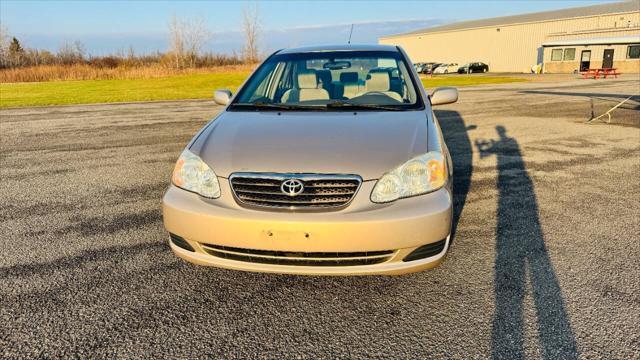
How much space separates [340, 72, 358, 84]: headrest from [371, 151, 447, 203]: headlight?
5.30 ft

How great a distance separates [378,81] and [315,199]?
1.95 metres

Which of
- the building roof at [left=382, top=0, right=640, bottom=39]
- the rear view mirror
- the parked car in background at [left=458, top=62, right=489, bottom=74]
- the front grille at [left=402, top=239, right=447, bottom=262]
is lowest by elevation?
the front grille at [left=402, top=239, right=447, bottom=262]

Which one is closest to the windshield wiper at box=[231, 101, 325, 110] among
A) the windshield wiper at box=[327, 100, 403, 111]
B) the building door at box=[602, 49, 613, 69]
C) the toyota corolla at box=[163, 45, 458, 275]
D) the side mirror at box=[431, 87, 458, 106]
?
the windshield wiper at box=[327, 100, 403, 111]

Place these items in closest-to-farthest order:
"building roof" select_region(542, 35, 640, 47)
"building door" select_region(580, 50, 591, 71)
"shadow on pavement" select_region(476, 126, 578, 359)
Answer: "shadow on pavement" select_region(476, 126, 578, 359) → "building roof" select_region(542, 35, 640, 47) → "building door" select_region(580, 50, 591, 71)

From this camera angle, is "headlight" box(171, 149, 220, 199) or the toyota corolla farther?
"headlight" box(171, 149, 220, 199)

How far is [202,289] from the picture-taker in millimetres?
2861

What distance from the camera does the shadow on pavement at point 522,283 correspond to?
2279mm

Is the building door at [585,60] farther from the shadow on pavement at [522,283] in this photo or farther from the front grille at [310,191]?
the front grille at [310,191]

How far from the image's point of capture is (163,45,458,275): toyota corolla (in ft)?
7.89

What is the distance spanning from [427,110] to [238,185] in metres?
1.68

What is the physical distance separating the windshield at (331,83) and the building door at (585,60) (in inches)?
2072

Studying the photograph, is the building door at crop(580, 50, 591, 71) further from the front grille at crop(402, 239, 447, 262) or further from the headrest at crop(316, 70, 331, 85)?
the front grille at crop(402, 239, 447, 262)

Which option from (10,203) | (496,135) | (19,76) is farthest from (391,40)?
(10,203)

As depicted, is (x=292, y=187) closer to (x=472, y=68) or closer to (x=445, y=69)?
(x=472, y=68)
